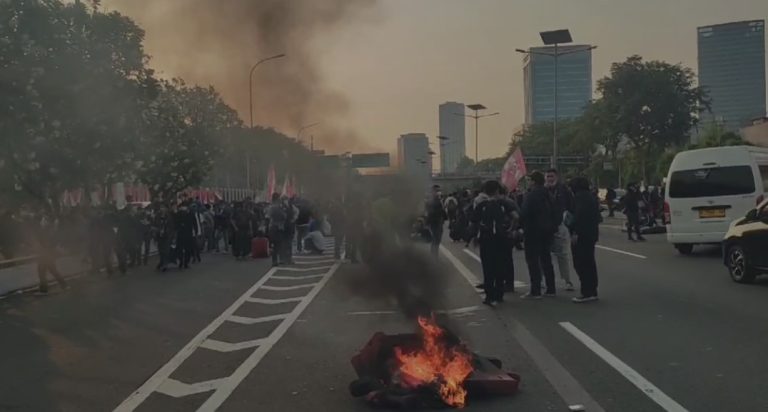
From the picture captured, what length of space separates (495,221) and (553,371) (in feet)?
14.1

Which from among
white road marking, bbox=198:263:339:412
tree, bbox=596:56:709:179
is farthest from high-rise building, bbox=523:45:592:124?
white road marking, bbox=198:263:339:412

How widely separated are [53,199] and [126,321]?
9.46 metres

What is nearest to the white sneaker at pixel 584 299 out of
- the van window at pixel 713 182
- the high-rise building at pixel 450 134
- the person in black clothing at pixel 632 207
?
the high-rise building at pixel 450 134

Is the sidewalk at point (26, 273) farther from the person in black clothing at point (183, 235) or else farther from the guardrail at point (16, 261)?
the person in black clothing at point (183, 235)

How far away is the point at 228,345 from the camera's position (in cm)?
855

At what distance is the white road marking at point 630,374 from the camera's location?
557cm

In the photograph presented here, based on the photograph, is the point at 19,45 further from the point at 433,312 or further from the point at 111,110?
the point at 433,312

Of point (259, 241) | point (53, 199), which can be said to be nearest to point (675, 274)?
point (259, 241)

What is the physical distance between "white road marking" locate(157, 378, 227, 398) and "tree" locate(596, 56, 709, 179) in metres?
41.6

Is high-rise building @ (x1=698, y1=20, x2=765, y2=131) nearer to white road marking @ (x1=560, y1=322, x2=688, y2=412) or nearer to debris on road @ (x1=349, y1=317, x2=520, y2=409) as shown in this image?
white road marking @ (x1=560, y1=322, x2=688, y2=412)

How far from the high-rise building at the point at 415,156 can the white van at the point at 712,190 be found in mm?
9973

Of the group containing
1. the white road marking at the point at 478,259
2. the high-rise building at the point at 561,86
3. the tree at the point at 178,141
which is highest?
the high-rise building at the point at 561,86

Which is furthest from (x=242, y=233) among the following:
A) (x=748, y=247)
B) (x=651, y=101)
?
(x=651, y=101)

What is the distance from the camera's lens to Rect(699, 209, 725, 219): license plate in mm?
16688
